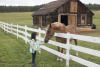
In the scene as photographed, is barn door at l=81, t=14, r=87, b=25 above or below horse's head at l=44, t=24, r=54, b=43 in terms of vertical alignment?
above

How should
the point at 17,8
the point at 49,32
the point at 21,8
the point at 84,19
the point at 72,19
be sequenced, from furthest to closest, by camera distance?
1. the point at 21,8
2. the point at 17,8
3. the point at 84,19
4. the point at 72,19
5. the point at 49,32

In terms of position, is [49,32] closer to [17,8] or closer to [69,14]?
[69,14]

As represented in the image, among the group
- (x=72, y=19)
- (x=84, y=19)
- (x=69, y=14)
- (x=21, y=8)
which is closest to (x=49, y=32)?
(x=69, y=14)

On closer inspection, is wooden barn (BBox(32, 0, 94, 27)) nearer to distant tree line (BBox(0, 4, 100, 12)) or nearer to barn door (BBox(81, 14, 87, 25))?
barn door (BBox(81, 14, 87, 25))

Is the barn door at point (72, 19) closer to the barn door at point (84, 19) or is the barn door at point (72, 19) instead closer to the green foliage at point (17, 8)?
the barn door at point (84, 19)

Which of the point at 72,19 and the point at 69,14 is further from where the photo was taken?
the point at 72,19

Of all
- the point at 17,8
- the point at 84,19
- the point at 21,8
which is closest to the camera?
the point at 84,19

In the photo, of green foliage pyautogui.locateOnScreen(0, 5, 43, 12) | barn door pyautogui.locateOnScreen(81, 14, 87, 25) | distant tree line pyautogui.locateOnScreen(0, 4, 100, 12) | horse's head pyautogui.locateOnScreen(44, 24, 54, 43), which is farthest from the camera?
distant tree line pyautogui.locateOnScreen(0, 4, 100, 12)

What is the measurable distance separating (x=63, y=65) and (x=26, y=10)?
338 feet

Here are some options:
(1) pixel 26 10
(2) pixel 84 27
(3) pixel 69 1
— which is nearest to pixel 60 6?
(3) pixel 69 1

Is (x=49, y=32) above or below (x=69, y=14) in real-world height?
below

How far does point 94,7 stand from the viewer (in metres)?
105

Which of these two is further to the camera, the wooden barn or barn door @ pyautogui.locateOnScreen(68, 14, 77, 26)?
barn door @ pyautogui.locateOnScreen(68, 14, 77, 26)

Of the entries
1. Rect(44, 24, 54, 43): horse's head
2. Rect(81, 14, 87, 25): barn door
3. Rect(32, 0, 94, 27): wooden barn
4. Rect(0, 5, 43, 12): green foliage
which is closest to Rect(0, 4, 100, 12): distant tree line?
Rect(0, 5, 43, 12): green foliage
